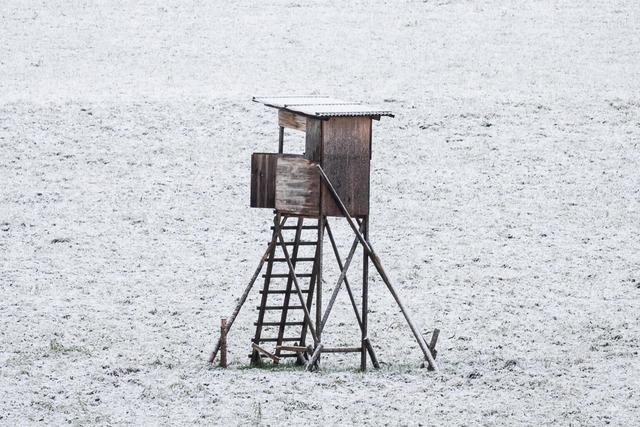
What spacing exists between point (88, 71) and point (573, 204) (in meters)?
17.9

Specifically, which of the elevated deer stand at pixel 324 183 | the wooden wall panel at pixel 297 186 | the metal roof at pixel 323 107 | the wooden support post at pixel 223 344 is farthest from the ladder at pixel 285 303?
the metal roof at pixel 323 107

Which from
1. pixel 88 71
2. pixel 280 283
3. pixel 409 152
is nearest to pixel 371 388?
pixel 280 283

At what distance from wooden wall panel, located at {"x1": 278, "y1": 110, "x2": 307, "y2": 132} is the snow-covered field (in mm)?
4011

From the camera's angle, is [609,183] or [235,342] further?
[609,183]

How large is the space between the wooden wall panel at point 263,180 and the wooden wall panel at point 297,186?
27 cm

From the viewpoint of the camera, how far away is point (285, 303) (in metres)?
18.8

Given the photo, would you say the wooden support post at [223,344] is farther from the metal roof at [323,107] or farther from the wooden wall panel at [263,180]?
the metal roof at [323,107]

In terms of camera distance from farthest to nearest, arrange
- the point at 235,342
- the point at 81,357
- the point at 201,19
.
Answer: the point at 201,19
the point at 235,342
the point at 81,357

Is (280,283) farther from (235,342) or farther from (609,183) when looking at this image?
(609,183)

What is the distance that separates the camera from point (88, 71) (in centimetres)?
3775

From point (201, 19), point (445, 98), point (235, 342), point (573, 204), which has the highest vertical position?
point (201, 19)

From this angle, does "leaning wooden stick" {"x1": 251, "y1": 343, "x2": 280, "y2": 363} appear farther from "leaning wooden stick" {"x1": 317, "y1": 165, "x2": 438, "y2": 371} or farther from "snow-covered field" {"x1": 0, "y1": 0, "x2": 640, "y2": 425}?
"leaning wooden stick" {"x1": 317, "y1": 165, "x2": 438, "y2": 371}

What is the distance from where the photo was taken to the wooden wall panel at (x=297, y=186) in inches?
695

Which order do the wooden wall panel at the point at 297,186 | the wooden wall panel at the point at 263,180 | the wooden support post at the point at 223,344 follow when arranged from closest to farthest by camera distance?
1. the wooden wall panel at the point at 297,186
2. the wooden support post at the point at 223,344
3. the wooden wall panel at the point at 263,180
